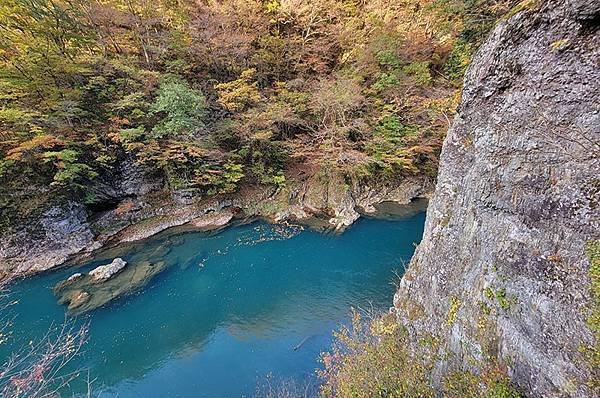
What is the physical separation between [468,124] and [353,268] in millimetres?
A: 6707

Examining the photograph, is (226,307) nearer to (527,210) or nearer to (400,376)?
(400,376)

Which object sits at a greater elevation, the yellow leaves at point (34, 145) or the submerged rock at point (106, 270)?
the yellow leaves at point (34, 145)

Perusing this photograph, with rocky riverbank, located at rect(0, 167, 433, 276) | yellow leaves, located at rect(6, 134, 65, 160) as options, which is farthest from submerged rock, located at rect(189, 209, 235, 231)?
yellow leaves, located at rect(6, 134, 65, 160)

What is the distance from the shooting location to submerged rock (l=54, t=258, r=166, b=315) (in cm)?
870

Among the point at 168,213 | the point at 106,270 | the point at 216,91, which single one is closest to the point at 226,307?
the point at 106,270

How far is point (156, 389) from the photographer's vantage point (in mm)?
6363

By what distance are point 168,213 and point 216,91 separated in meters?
6.70

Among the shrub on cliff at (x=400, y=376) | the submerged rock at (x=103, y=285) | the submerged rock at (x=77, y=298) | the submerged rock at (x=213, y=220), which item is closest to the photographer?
the shrub on cliff at (x=400, y=376)

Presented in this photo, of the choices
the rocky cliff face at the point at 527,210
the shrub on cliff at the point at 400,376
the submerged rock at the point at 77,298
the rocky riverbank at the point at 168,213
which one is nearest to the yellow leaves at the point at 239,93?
the rocky riverbank at the point at 168,213

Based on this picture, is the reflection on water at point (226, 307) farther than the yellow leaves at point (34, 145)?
No

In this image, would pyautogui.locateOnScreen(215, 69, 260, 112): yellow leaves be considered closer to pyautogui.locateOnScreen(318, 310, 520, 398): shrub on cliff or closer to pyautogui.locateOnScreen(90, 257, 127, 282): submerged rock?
pyautogui.locateOnScreen(90, 257, 127, 282): submerged rock

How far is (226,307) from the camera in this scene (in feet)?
29.3

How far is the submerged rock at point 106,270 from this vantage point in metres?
9.62

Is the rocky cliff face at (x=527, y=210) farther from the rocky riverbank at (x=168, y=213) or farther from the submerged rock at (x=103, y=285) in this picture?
the submerged rock at (x=103, y=285)
